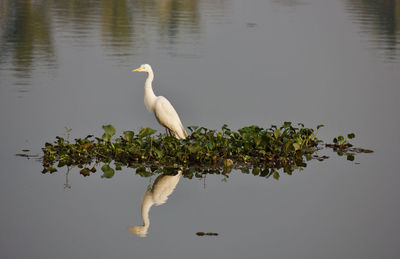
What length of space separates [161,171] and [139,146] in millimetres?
456

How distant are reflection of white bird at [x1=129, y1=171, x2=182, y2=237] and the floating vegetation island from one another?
0.21 metres

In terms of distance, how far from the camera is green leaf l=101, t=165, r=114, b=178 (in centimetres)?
A: 865

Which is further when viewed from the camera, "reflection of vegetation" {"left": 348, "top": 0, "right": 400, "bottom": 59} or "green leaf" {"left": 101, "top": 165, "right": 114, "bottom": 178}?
"reflection of vegetation" {"left": 348, "top": 0, "right": 400, "bottom": 59}

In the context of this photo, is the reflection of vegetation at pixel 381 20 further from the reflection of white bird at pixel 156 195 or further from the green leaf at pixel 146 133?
the reflection of white bird at pixel 156 195

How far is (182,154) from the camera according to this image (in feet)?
29.6

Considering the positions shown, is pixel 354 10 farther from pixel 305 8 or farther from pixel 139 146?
pixel 139 146

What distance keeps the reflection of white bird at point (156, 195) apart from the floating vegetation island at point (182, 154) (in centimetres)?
21

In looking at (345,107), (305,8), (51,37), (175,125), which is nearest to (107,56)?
(51,37)

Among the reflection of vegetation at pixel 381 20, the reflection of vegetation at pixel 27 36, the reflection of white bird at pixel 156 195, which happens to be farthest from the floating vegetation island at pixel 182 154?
the reflection of vegetation at pixel 381 20

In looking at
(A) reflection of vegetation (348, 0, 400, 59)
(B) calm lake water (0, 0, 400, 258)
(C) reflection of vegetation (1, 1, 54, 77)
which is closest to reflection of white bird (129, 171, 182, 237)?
(B) calm lake water (0, 0, 400, 258)

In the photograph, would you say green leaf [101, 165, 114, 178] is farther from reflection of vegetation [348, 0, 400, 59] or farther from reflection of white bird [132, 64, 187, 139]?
reflection of vegetation [348, 0, 400, 59]

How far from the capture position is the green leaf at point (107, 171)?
8650 millimetres

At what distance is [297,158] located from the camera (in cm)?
955

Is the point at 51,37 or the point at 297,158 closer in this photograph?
the point at 297,158
